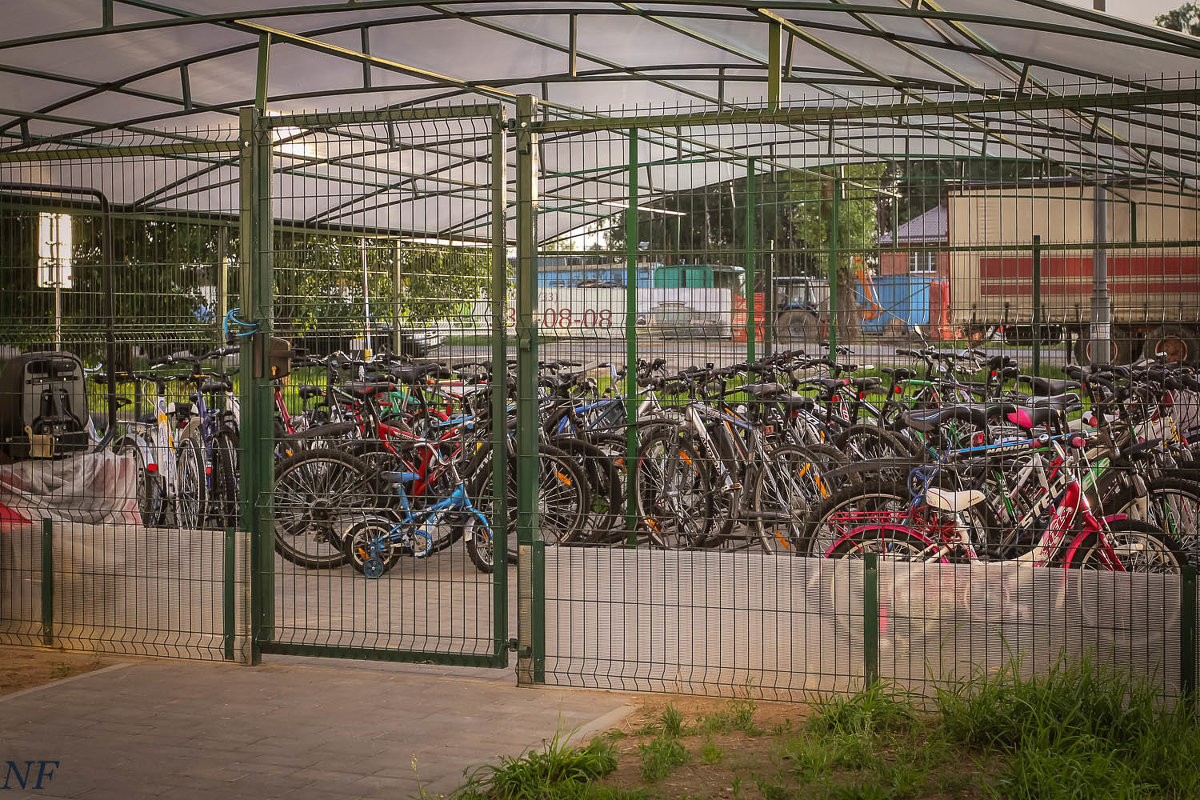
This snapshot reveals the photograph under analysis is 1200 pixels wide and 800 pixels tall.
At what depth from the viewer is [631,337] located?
6.73 metres

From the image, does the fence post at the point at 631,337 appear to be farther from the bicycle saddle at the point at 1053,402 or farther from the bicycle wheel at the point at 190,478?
the bicycle wheel at the point at 190,478

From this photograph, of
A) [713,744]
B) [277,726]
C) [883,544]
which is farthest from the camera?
[883,544]

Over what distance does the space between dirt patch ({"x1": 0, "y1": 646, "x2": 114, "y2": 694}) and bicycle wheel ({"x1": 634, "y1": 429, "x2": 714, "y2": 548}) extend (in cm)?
302

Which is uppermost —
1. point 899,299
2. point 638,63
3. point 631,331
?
point 638,63

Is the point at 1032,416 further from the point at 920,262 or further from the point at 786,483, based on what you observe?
the point at 786,483

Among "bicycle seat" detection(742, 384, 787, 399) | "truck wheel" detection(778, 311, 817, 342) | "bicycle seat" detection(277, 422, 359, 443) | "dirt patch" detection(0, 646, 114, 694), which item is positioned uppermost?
"truck wheel" detection(778, 311, 817, 342)

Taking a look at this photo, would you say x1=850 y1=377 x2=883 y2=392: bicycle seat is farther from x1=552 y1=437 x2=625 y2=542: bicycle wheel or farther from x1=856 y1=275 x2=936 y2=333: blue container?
x1=856 y1=275 x2=936 y2=333: blue container

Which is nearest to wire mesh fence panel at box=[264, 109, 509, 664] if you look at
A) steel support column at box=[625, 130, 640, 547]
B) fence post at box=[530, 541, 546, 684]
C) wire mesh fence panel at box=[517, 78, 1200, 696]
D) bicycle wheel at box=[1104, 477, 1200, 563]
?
fence post at box=[530, 541, 546, 684]

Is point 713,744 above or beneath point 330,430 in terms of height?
beneath

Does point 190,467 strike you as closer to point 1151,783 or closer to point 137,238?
point 137,238

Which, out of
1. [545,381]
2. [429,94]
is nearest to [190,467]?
[545,381]

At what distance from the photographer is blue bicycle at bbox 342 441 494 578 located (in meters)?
6.51

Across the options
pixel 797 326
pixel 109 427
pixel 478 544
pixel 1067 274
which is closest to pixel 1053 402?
pixel 797 326

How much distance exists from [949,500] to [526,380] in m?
1.88
